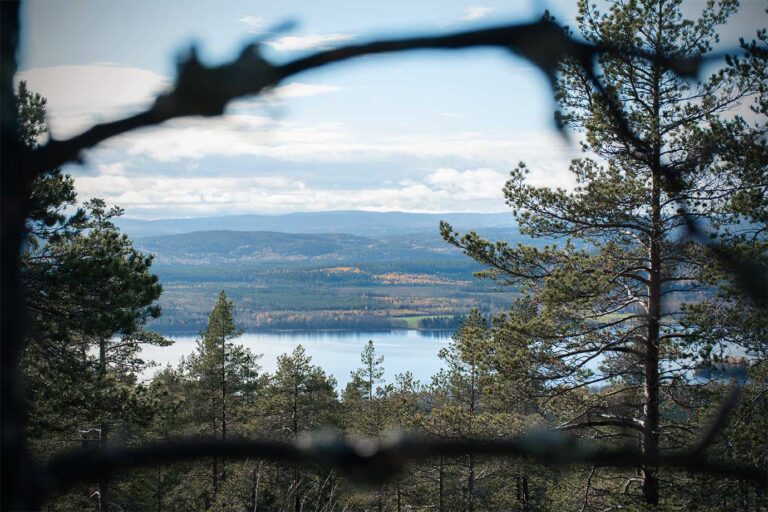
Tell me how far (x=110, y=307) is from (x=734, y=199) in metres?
7.50

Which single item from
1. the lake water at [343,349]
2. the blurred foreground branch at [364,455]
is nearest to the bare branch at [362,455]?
the blurred foreground branch at [364,455]

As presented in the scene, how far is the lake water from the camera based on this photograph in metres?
72.8

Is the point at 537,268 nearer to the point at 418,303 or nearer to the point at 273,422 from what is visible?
the point at 273,422

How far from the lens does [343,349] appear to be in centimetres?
9969

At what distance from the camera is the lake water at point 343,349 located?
2864 inches

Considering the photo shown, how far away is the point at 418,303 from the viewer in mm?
153000

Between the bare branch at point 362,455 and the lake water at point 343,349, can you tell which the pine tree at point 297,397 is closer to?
the bare branch at point 362,455

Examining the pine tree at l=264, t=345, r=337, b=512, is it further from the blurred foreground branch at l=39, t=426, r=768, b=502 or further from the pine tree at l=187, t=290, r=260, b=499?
the blurred foreground branch at l=39, t=426, r=768, b=502

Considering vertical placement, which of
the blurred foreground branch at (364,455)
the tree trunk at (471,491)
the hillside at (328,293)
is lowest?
the tree trunk at (471,491)

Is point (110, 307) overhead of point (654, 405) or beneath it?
overhead

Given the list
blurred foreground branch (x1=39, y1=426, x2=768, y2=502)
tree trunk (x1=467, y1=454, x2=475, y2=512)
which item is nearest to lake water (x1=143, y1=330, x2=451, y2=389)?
tree trunk (x1=467, y1=454, x2=475, y2=512)

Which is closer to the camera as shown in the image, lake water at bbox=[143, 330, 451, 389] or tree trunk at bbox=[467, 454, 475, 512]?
tree trunk at bbox=[467, 454, 475, 512]

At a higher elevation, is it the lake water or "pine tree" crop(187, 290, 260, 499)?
"pine tree" crop(187, 290, 260, 499)

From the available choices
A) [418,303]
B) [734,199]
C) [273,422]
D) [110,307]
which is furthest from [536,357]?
[418,303]
